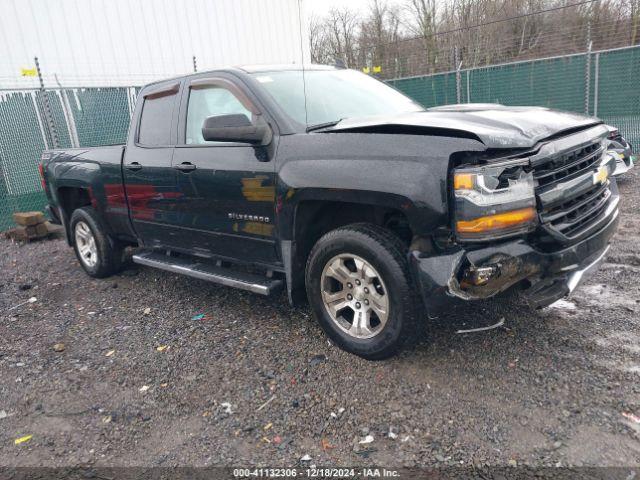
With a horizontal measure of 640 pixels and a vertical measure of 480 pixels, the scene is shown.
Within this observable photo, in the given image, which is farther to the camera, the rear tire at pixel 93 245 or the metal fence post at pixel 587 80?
the metal fence post at pixel 587 80

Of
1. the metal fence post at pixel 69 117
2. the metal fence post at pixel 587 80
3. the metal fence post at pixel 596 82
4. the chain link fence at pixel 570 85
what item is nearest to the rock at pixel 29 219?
the metal fence post at pixel 69 117

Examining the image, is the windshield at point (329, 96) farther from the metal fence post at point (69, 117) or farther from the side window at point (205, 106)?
the metal fence post at point (69, 117)

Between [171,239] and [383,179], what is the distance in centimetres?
237

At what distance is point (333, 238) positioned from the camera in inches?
123

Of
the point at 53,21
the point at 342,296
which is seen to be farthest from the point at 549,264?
the point at 53,21

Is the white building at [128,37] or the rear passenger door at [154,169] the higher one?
the white building at [128,37]

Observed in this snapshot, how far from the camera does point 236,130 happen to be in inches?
130

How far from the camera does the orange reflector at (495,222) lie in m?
2.55

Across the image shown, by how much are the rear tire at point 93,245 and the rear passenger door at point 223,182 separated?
1.48 metres

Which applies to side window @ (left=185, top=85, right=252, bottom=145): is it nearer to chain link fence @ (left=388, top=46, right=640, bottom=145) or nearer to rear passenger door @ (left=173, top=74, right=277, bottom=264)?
rear passenger door @ (left=173, top=74, right=277, bottom=264)

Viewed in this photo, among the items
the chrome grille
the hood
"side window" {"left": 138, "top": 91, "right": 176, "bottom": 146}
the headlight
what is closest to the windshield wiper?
the hood

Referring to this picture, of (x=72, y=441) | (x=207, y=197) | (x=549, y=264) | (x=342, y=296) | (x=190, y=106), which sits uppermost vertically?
(x=190, y=106)

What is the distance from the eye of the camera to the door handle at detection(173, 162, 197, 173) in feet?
12.9

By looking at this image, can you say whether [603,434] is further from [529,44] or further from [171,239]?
[529,44]
